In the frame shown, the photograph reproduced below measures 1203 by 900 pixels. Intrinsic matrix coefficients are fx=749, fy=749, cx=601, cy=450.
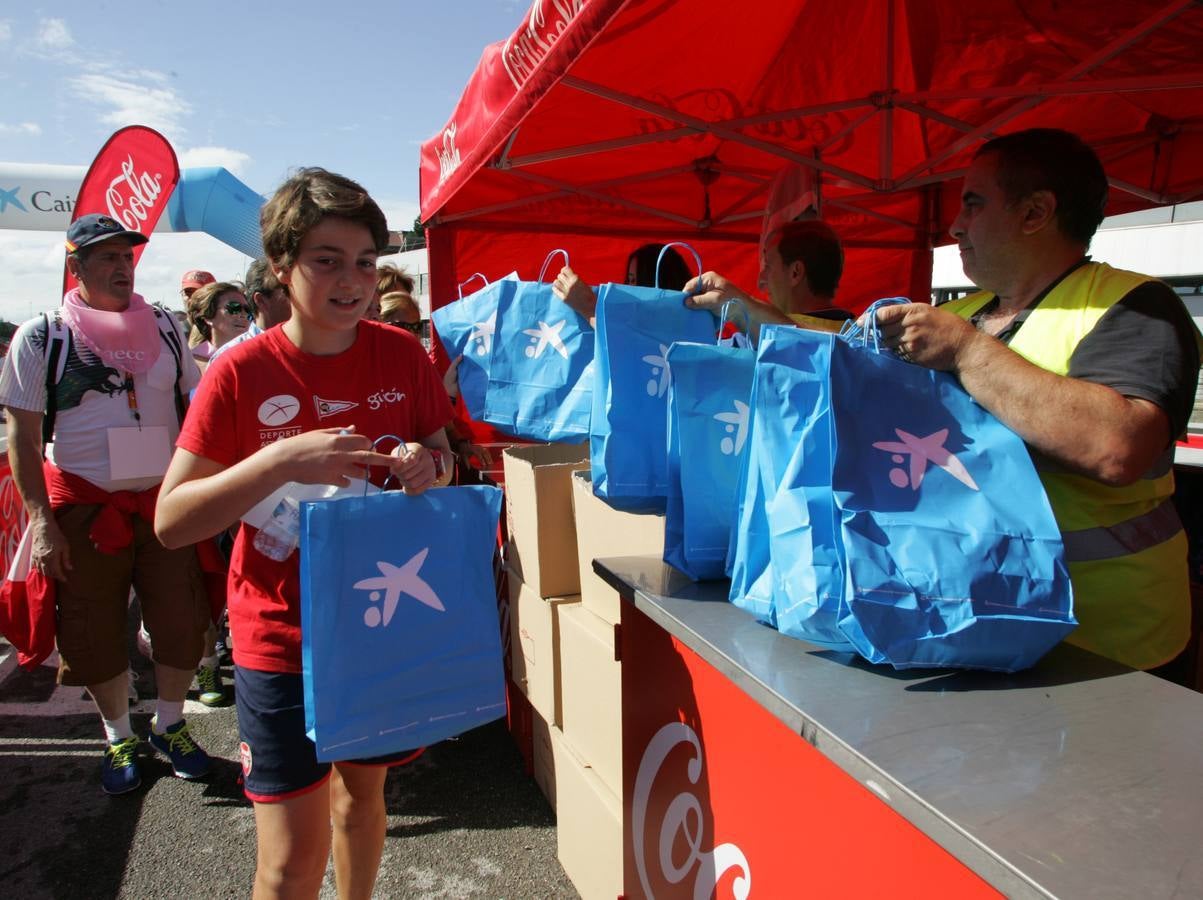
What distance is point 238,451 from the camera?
147cm

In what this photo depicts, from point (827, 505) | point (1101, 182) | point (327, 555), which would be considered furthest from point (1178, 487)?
point (327, 555)

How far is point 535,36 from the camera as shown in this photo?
197 cm

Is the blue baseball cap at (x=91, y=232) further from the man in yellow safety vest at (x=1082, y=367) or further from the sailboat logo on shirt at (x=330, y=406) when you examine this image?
the man in yellow safety vest at (x=1082, y=367)

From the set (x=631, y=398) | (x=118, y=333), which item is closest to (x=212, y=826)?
(x=118, y=333)

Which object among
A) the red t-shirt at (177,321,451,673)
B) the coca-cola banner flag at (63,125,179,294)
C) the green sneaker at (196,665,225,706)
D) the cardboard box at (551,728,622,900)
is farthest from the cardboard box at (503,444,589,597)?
the coca-cola banner flag at (63,125,179,294)

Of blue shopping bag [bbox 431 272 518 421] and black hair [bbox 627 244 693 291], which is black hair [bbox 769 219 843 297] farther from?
blue shopping bag [bbox 431 272 518 421]

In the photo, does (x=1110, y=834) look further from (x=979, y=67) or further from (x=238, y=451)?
(x=979, y=67)

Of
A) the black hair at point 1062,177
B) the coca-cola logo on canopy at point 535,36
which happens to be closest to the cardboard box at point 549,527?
the coca-cola logo on canopy at point 535,36

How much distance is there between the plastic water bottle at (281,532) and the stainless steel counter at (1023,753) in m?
0.82

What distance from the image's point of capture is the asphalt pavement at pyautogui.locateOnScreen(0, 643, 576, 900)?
7.84ft

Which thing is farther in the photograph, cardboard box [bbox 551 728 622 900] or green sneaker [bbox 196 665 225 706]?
green sneaker [bbox 196 665 225 706]

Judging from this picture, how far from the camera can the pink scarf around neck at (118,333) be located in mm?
2760

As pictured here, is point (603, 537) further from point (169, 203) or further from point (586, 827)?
point (169, 203)

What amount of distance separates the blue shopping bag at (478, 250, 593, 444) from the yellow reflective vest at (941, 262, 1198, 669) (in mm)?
1630
